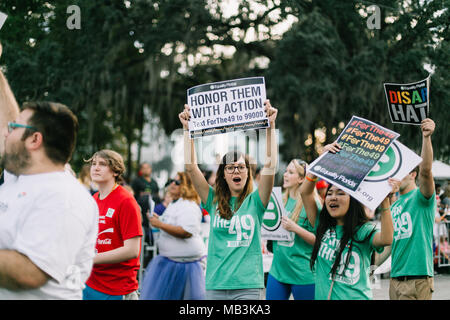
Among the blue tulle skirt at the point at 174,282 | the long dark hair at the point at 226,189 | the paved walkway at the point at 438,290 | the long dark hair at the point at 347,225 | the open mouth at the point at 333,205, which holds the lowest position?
the paved walkway at the point at 438,290

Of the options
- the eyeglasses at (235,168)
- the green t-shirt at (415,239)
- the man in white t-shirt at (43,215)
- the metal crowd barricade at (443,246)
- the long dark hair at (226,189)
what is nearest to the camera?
the man in white t-shirt at (43,215)

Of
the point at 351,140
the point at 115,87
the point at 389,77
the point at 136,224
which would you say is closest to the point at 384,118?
the point at 389,77

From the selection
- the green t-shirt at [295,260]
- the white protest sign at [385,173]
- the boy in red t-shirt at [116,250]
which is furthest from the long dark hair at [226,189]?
the white protest sign at [385,173]

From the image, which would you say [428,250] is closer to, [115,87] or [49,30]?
[49,30]

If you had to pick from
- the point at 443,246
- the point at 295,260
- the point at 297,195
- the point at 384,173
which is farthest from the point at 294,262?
the point at 443,246

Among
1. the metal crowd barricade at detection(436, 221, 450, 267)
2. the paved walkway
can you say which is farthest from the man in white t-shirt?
the metal crowd barricade at detection(436, 221, 450, 267)

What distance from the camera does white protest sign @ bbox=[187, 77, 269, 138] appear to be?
4.10 meters

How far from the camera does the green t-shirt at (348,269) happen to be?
3.57 m

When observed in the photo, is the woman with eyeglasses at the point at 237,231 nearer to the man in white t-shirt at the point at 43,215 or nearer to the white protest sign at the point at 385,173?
the white protest sign at the point at 385,173

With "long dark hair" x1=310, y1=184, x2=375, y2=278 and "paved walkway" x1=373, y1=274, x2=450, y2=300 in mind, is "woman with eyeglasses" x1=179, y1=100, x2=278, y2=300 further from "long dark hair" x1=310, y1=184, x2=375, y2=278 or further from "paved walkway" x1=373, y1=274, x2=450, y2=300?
"paved walkway" x1=373, y1=274, x2=450, y2=300

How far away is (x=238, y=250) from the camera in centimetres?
406

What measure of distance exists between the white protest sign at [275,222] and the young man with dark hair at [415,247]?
1.01 meters

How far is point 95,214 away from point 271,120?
6.99 feet

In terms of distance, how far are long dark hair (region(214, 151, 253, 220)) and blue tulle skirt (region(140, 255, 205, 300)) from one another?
5.84 ft
